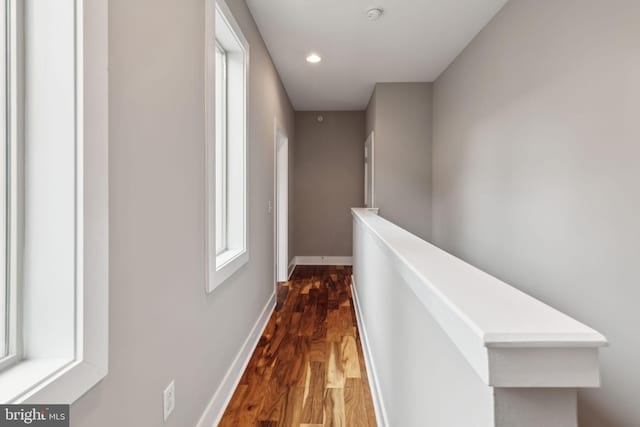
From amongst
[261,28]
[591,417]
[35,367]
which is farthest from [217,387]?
[261,28]

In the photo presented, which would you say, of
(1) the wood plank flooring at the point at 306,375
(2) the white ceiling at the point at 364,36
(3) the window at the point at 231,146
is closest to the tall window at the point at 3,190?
(1) the wood plank flooring at the point at 306,375

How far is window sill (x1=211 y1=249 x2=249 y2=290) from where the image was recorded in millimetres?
1749

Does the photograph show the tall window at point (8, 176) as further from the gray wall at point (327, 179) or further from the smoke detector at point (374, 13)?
the gray wall at point (327, 179)

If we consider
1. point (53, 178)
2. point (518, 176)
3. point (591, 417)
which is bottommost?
point (591, 417)

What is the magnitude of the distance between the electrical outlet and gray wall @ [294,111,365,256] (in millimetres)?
4362

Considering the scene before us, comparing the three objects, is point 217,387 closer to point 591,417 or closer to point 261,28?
point 591,417

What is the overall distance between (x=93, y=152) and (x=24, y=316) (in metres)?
0.40

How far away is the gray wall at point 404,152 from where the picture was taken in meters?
4.10

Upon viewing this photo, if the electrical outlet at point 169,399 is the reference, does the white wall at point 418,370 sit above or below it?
above

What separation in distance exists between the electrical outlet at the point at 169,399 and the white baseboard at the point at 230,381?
1.05 feet

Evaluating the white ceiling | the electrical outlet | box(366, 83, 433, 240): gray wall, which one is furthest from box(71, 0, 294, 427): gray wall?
box(366, 83, 433, 240): gray wall

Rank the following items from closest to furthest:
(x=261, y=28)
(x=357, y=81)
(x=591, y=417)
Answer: (x=591, y=417)
(x=261, y=28)
(x=357, y=81)

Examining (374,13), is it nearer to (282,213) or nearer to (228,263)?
(228,263)

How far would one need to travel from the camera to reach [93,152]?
2.65ft
